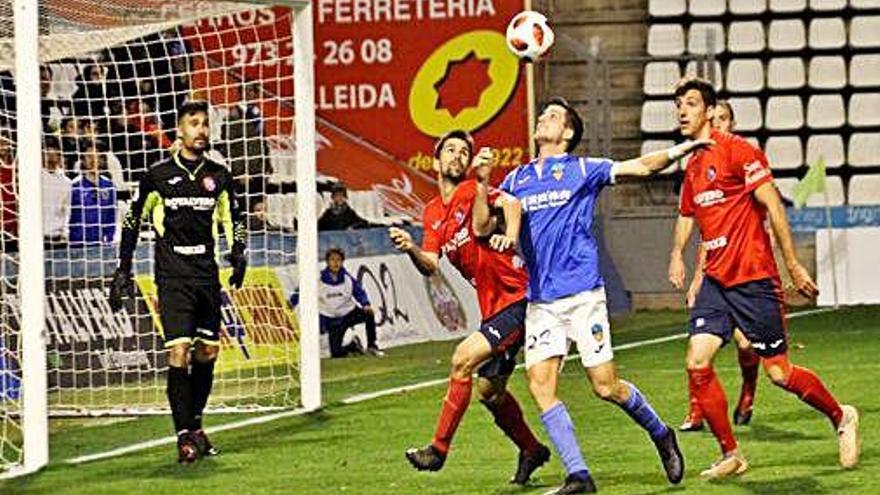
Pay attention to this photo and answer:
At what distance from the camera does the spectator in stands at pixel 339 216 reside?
2625 cm

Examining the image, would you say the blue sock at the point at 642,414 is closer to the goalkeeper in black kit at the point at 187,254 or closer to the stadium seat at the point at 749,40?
the goalkeeper in black kit at the point at 187,254

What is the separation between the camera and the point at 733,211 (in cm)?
1295

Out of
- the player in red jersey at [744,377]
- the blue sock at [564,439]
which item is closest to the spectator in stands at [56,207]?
the player in red jersey at [744,377]

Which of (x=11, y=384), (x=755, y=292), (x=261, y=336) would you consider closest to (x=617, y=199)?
(x=261, y=336)

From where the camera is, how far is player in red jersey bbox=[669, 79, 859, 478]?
1260cm

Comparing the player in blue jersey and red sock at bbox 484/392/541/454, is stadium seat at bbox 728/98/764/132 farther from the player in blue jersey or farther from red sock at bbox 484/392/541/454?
the player in blue jersey

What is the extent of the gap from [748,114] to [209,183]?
19351 millimetres

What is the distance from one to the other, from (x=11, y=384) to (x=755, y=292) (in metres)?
5.95

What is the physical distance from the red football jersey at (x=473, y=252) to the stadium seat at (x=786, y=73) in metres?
21.3

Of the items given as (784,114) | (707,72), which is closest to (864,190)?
(784,114)

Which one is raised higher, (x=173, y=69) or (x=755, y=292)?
(x=173, y=69)

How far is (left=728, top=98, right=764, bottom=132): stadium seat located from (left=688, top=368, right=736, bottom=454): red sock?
21.0 metres

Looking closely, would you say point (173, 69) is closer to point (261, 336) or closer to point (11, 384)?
point (261, 336)

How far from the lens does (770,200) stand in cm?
1278
